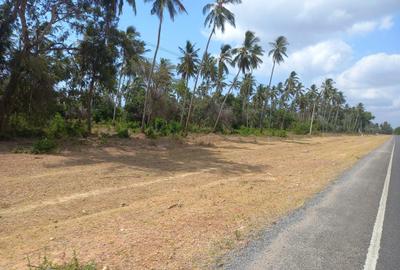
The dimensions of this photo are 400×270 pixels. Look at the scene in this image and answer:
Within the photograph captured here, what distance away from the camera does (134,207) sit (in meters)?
8.74

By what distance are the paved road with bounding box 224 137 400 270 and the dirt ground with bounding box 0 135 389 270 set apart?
1.38ft

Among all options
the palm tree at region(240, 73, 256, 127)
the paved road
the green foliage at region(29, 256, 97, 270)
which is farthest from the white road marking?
the palm tree at region(240, 73, 256, 127)

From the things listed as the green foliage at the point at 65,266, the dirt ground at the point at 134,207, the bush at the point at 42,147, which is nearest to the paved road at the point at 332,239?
the dirt ground at the point at 134,207

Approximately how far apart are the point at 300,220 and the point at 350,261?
2.23 metres

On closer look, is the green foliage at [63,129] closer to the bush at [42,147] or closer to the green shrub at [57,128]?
the green shrub at [57,128]

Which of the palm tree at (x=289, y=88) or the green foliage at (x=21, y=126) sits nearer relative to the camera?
the green foliage at (x=21, y=126)

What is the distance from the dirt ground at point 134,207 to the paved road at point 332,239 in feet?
1.38

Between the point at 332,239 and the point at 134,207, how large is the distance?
13.3ft

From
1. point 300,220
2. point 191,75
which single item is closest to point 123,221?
point 300,220

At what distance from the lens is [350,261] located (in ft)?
19.0

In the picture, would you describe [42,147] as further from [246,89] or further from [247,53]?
[246,89]

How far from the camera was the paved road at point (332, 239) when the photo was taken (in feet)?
18.5

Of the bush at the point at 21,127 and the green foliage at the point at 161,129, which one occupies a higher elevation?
the bush at the point at 21,127

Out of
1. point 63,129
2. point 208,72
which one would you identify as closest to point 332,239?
point 63,129
